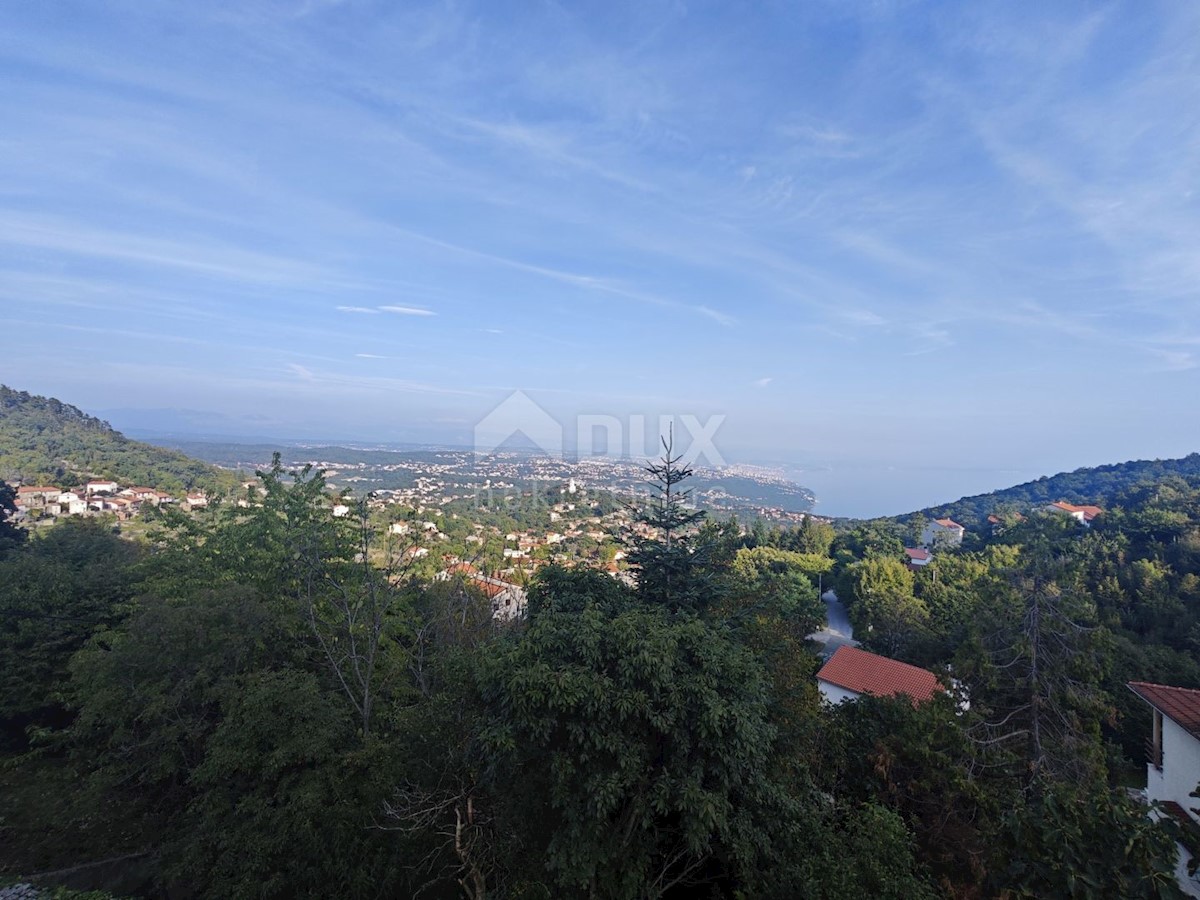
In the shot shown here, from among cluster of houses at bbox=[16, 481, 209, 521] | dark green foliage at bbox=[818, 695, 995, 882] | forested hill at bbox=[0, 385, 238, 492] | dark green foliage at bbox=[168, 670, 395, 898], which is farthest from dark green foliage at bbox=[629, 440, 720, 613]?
forested hill at bbox=[0, 385, 238, 492]

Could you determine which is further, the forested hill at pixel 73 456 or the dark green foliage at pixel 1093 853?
the forested hill at pixel 73 456

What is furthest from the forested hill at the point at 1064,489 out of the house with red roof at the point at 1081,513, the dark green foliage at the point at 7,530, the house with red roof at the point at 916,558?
the dark green foliage at the point at 7,530

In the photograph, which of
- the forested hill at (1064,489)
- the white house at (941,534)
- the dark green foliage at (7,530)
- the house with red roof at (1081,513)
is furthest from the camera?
the forested hill at (1064,489)

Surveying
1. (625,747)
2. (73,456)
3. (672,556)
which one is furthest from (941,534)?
(73,456)

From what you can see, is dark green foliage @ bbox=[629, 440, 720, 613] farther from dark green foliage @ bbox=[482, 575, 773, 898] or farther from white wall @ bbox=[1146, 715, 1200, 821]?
white wall @ bbox=[1146, 715, 1200, 821]

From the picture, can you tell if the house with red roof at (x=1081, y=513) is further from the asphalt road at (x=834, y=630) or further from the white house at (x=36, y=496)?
the white house at (x=36, y=496)

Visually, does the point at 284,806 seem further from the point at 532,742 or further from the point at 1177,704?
the point at 1177,704

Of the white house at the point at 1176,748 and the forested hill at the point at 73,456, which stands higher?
the forested hill at the point at 73,456
